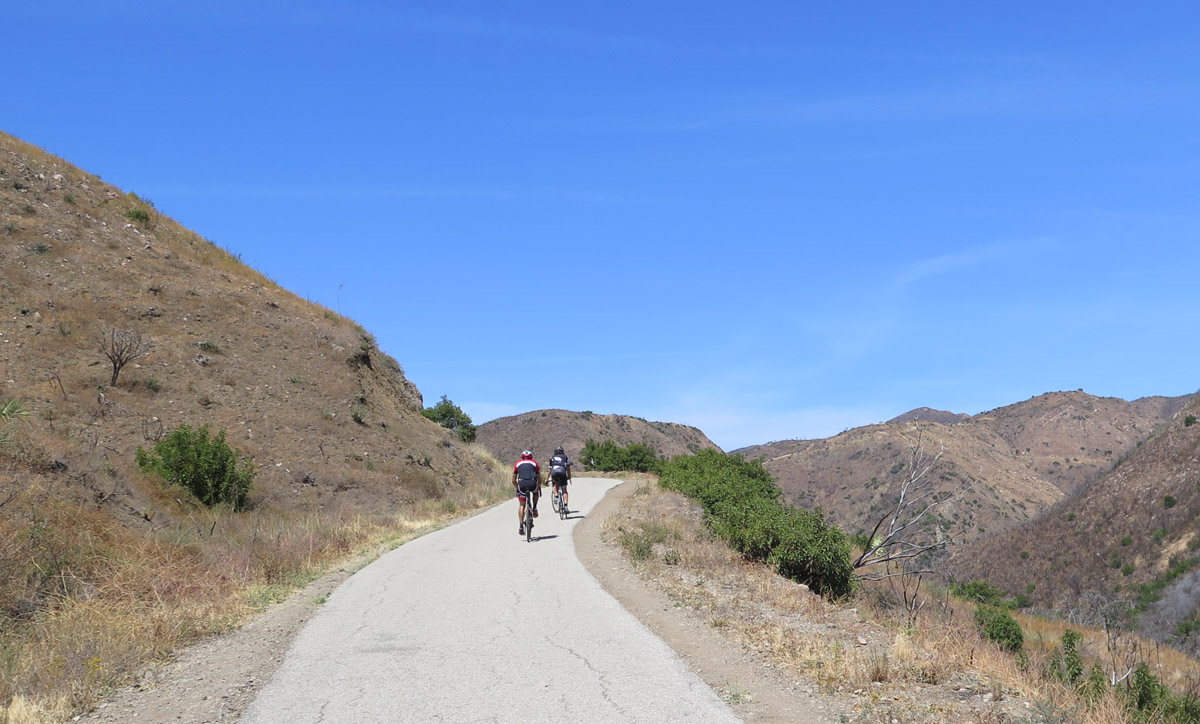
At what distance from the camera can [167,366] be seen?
2914 centimetres

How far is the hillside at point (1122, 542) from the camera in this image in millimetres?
51156

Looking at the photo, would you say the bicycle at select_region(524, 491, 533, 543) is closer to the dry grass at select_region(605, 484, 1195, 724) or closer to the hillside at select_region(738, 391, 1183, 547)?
the dry grass at select_region(605, 484, 1195, 724)

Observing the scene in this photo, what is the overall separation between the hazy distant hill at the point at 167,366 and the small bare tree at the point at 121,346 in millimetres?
355

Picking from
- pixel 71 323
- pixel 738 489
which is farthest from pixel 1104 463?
pixel 71 323

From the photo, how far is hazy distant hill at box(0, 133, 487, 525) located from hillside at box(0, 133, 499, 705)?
8cm

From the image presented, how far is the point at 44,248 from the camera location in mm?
31766

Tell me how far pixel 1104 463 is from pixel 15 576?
137140 mm

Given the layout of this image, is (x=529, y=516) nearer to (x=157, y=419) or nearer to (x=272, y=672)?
(x=272, y=672)

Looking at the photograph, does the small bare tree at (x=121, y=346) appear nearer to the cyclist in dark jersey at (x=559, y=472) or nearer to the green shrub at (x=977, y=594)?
the cyclist in dark jersey at (x=559, y=472)

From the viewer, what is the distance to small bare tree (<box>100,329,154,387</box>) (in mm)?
26172

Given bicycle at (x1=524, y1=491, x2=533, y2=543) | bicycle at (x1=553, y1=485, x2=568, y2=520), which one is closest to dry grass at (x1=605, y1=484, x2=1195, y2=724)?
bicycle at (x1=524, y1=491, x2=533, y2=543)

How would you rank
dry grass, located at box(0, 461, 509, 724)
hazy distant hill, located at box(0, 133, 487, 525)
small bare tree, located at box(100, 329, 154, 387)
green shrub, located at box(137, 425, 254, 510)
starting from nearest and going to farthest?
1. dry grass, located at box(0, 461, 509, 724)
2. green shrub, located at box(137, 425, 254, 510)
3. hazy distant hill, located at box(0, 133, 487, 525)
4. small bare tree, located at box(100, 329, 154, 387)

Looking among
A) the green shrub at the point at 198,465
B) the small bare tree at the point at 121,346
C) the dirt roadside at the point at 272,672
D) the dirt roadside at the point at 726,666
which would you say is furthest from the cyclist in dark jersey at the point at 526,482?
the small bare tree at the point at 121,346

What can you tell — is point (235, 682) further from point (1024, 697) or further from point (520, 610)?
point (1024, 697)
